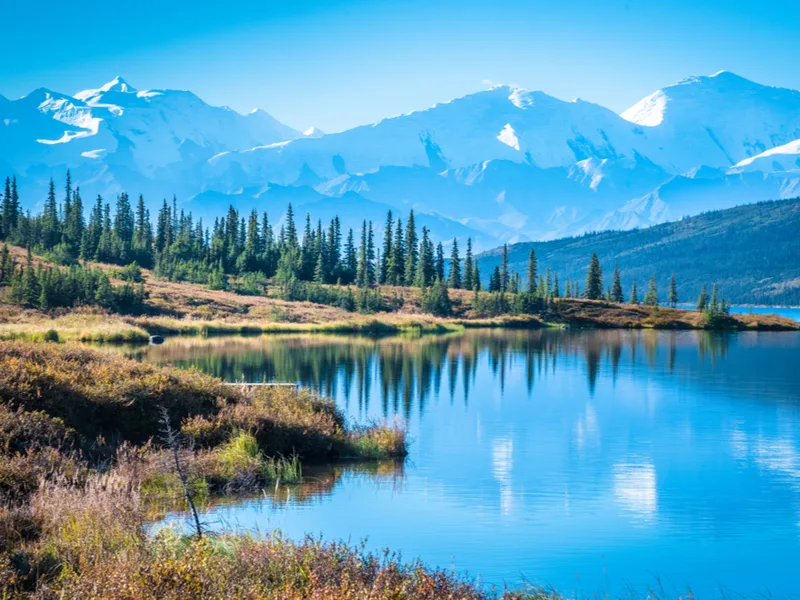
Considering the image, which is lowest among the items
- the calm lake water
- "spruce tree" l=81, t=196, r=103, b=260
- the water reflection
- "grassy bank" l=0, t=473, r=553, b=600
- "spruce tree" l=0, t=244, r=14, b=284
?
the calm lake water

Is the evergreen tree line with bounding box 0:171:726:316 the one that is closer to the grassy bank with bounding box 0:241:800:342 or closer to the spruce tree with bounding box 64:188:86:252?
the spruce tree with bounding box 64:188:86:252

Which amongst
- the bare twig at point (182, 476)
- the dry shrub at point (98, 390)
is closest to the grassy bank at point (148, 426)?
the dry shrub at point (98, 390)

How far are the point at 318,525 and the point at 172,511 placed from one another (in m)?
2.97

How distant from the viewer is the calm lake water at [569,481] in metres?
16.5

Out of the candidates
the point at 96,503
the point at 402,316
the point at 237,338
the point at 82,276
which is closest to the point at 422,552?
the point at 96,503

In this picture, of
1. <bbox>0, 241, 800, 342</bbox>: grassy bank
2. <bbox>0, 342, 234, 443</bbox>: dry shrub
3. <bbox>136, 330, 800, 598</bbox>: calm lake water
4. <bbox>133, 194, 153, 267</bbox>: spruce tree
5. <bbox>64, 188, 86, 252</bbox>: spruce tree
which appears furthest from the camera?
<bbox>133, 194, 153, 267</bbox>: spruce tree

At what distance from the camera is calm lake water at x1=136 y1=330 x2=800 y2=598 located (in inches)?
648

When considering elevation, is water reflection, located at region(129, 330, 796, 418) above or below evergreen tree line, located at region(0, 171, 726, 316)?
below

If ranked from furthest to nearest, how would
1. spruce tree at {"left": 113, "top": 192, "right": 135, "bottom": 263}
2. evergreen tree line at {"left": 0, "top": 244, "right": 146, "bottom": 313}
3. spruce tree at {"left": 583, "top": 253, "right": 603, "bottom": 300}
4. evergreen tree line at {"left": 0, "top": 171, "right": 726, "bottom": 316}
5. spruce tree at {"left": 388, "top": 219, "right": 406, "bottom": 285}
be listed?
spruce tree at {"left": 583, "top": 253, "right": 603, "bottom": 300}
spruce tree at {"left": 388, "top": 219, "right": 406, "bottom": 285}
spruce tree at {"left": 113, "top": 192, "right": 135, "bottom": 263}
evergreen tree line at {"left": 0, "top": 171, "right": 726, "bottom": 316}
evergreen tree line at {"left": 0, "top": 244, "right": 146, "bottom": 313}

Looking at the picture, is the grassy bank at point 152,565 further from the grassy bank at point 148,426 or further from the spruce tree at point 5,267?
the spruce tree at point 5,267

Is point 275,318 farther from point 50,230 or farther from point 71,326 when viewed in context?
point 50,230

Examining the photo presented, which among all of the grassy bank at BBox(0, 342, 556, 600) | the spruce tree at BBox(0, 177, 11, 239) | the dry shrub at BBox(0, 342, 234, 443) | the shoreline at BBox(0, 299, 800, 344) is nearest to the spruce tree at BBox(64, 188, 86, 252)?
the spruce tree at BBox(0, 177, 11, 239)

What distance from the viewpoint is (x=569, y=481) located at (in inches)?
941

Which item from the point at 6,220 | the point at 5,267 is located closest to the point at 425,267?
the point at 6,220
